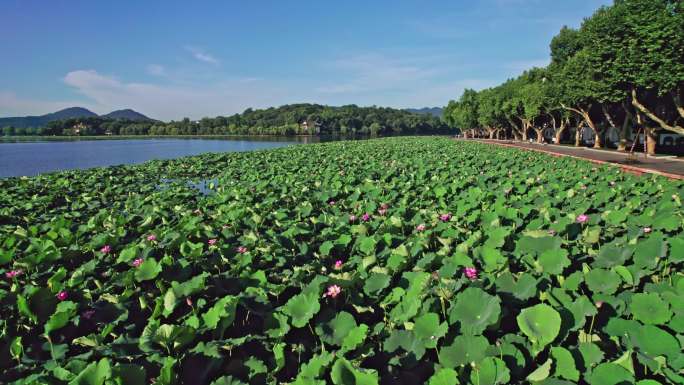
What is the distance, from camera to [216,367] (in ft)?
6.90

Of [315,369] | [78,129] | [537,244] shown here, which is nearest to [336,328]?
[315,369]

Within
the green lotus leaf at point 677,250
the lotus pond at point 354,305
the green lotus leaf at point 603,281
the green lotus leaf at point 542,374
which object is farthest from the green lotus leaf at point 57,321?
the green lotus leaf at point 677,250

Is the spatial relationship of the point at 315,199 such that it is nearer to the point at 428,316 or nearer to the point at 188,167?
the point at 428,316

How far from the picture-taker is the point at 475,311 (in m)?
2.28

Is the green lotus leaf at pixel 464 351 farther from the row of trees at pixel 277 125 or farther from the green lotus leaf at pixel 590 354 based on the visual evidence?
the row of trees at pixel 277 125

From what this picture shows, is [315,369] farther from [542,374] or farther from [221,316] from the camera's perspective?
[542,374]

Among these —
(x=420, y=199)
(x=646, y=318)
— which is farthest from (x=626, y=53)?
(x=646, y=318)

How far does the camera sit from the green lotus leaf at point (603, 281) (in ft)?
8.49

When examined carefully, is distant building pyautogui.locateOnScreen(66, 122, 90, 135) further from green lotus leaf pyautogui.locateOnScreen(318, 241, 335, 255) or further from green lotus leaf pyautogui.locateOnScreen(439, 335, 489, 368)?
green lotus leaf pyautogui.locateOnScreen(439, 335, 489, 368)

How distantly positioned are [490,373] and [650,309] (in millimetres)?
1180

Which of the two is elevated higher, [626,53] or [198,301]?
[626,53]

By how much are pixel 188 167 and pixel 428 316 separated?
15308mm

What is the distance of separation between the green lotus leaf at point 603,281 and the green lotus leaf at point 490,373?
1.23 m

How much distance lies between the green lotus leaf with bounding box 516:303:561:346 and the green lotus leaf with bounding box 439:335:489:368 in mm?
252
